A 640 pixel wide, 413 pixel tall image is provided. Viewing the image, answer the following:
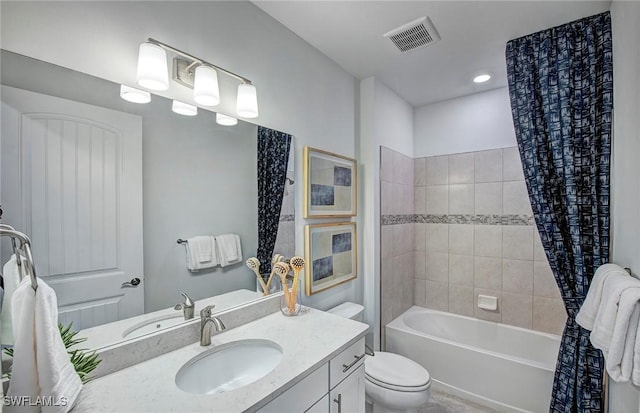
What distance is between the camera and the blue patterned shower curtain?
1665 mm

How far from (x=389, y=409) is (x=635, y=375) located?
1.27 metres

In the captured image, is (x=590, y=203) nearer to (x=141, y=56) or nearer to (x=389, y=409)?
(x=389, y=409)

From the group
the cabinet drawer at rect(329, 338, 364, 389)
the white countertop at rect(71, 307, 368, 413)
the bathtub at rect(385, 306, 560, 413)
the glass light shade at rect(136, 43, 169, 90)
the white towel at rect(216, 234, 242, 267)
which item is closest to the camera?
the white countertop at rect(71, 307, 368, 413)

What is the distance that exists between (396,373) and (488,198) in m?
1.85

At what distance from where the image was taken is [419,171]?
3.17m

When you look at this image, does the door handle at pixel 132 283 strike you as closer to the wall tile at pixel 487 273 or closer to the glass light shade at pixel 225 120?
the glass light shade at pixel 225 120

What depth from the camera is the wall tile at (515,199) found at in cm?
255

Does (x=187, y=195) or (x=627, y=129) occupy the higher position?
(x=627, y=129)

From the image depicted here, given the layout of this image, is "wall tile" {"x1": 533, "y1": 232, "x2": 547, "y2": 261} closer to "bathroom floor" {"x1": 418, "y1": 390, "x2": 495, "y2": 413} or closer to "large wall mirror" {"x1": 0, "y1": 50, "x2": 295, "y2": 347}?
"bathroom floor" {"x1": 418, "y1": 390, "x2": 495, "y2": 413}

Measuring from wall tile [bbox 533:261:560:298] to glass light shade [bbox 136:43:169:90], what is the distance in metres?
3.05

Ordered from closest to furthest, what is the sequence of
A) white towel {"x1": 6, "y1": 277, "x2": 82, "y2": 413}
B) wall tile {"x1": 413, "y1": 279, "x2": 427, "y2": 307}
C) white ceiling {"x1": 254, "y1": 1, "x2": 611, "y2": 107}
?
white towel {"x1": 6, "y1": 277, "x2": 82, "y2": 413} → white ceiling {"x1": 254, "y1": 1, "x2": 611, "y2": 107} → wall tile {"x1": 413, "y1": 279, "x2": 427, "y2": 307}

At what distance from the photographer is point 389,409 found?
5.93 feet

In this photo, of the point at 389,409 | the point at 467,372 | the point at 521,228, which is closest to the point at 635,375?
the point at 389,409

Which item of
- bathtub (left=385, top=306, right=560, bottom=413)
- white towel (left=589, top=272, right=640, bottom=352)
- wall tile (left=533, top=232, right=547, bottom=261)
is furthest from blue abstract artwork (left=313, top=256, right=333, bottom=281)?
wall tile (left=533, top=232, right=547, bottom=261)
